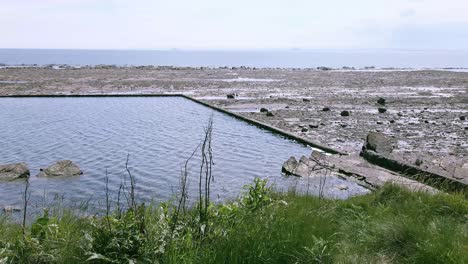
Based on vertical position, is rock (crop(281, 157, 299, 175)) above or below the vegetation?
below

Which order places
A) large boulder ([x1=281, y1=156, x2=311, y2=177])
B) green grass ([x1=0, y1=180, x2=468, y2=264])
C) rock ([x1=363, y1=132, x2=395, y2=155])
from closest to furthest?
green grass ([x1=0, y1=180, x2=468, y2=264])
large boulder ([x1=281, y1=156, x2=311, y2=177])
rock ([x1=363, y1=132, x2=395, y2=155])

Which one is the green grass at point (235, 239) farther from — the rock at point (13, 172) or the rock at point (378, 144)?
the rock at point (378, 144)

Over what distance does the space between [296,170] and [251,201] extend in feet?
24.5

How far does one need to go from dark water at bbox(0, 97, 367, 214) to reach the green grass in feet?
A: 11.5

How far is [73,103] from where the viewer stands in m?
30.2

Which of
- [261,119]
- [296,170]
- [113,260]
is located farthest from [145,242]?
[261,119]

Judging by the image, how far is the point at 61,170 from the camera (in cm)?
1341

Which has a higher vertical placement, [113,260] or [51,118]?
[113,260]

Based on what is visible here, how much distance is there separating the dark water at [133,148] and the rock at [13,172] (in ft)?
1.04

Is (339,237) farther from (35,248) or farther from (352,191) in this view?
(352,191)

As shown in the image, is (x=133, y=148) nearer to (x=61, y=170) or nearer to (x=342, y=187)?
(x=61, y=170)

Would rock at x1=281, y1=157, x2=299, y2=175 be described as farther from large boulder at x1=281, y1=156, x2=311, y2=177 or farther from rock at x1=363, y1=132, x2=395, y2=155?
rock at x1=363, y1=132, x2=395, y2=155

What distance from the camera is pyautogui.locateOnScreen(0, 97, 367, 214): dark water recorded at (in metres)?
12.2

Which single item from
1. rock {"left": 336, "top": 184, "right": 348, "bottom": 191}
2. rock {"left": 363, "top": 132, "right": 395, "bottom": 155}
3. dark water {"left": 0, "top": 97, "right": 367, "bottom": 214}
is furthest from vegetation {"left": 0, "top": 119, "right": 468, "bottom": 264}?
rock {"left": 363, "top": 132, "right": 395, "bottom": 155}
